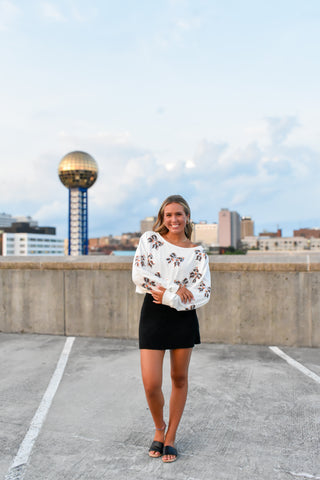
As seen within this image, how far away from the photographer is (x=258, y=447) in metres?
2.82

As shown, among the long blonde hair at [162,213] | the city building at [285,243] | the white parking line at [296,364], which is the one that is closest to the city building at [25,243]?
the city building at [285,243]

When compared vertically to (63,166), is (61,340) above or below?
below

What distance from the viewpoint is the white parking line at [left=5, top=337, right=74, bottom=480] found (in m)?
2.52

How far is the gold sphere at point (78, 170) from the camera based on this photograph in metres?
97.2

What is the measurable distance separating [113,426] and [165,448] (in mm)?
677

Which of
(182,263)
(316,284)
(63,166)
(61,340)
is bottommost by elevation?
(61,340)

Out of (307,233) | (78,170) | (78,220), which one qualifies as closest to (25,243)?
(78,220)

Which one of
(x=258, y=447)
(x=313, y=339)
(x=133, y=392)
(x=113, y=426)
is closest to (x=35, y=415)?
(x=113, y=426)

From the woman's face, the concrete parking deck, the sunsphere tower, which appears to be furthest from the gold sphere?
the woman's face

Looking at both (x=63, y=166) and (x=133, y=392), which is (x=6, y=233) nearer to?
(x=63, y=166)

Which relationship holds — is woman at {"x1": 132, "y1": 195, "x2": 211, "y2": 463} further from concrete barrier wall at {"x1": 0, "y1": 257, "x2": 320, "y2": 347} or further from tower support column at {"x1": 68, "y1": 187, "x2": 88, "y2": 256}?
tower support column at {"x1": 68, "y1": 187, "x2": 88, "y2": 256}

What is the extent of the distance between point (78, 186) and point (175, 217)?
333 feet

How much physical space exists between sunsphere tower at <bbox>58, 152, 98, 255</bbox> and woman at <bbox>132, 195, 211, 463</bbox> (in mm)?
98420

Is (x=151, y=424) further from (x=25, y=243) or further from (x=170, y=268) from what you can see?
(x=25, y=243)
